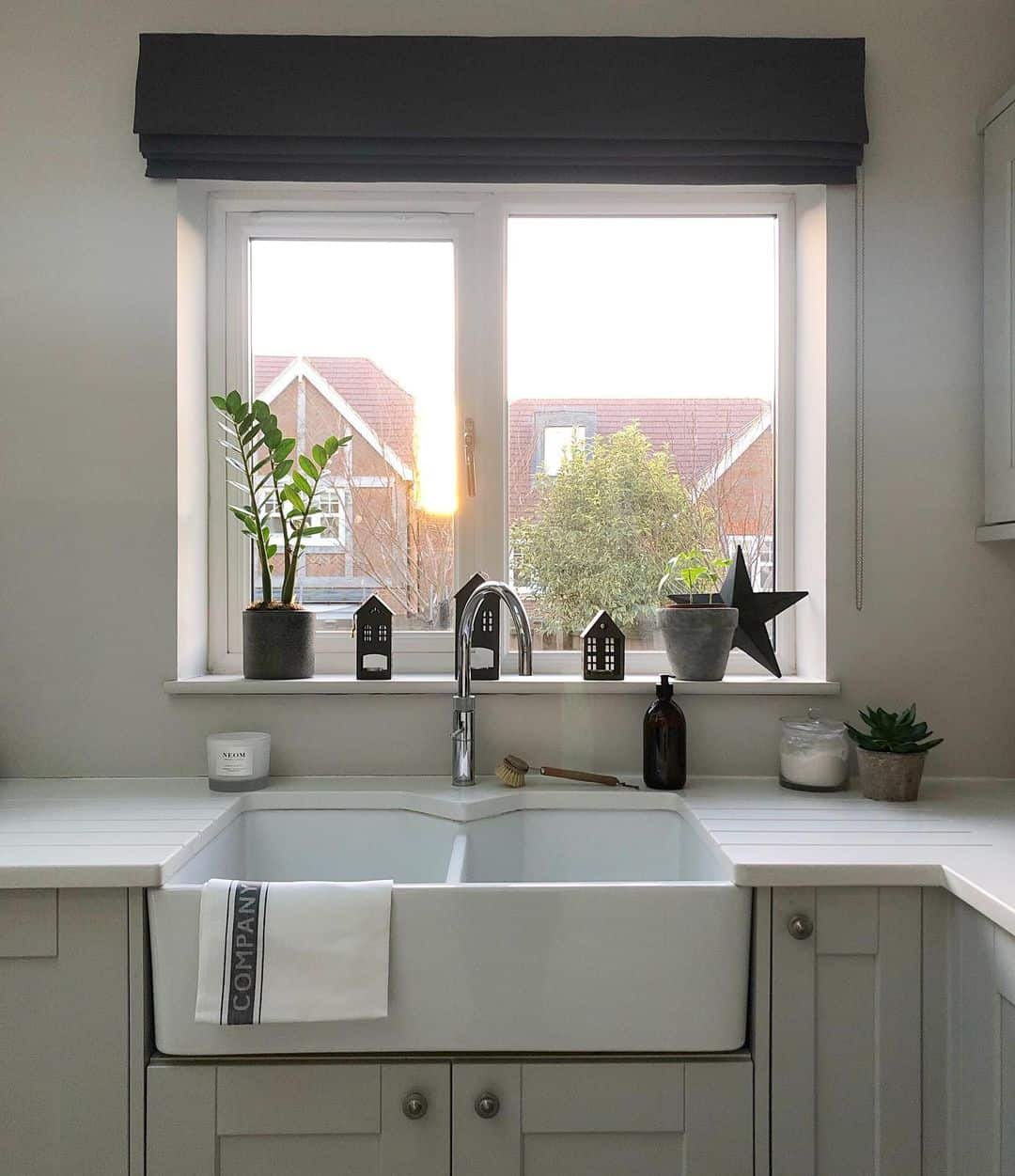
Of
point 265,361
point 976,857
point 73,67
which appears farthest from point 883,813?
point 73,67

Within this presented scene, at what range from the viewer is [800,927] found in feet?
4.35

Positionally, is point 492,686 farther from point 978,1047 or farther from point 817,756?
point 978,1047

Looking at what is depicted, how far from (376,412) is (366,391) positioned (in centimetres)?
5

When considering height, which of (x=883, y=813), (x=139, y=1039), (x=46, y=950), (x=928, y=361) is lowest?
(x=139, y=1039)

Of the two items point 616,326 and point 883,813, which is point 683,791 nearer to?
point 883,813

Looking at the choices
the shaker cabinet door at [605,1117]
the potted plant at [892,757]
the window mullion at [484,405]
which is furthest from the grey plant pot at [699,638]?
the shaker cabinet door at [605,1117]

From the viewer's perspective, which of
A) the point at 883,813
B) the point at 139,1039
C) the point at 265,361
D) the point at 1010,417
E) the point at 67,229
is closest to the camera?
the point at 139,1039

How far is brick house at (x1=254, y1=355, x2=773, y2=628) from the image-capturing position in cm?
211

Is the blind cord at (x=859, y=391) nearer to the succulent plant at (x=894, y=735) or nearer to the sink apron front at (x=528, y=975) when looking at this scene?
the succulent plant at (x=894, y=735)

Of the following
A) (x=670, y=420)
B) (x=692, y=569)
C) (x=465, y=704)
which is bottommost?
(x=465, y=704)

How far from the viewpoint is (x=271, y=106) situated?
1.85 metres

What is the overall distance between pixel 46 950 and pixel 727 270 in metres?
1.87

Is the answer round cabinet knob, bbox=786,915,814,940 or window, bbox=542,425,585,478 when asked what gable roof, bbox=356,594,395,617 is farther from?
round cabinet knob, bbox=786,915,814,940

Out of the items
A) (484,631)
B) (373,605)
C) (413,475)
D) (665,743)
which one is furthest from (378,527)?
(665,743)
